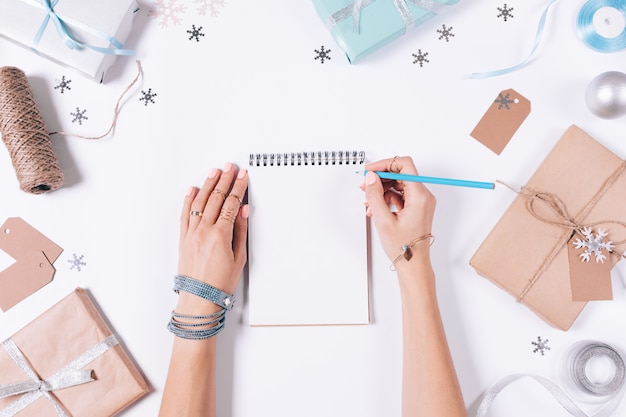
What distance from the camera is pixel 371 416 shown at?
93 cm

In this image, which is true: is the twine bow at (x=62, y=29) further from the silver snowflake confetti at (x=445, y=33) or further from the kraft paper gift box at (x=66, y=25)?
the silver snowflake confetti at (x=445, y=33)

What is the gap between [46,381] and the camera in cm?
91

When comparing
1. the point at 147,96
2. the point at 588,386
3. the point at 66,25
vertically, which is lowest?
the point at 588,386

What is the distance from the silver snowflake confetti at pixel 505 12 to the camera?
98 centimetres

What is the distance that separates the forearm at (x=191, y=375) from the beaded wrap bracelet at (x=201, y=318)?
0.01 metres

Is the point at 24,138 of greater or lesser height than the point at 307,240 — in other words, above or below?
above

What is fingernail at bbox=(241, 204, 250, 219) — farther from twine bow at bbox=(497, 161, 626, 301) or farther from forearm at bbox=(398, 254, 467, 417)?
twine bow at bbox=(497, 161, 626, 301)

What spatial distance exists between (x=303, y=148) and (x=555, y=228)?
0.47 meters

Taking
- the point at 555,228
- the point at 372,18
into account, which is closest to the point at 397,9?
the point at 372,18

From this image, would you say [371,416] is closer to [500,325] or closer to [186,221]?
[500,325]

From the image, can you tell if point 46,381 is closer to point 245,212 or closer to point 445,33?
point 245,212

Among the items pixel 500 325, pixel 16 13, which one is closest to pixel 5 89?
pixel 16 13

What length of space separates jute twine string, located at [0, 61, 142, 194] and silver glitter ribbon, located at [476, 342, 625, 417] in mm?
860

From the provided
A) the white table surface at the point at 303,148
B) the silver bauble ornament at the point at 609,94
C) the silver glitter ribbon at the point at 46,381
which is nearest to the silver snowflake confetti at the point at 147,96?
the white table surface at the point at 303,148
